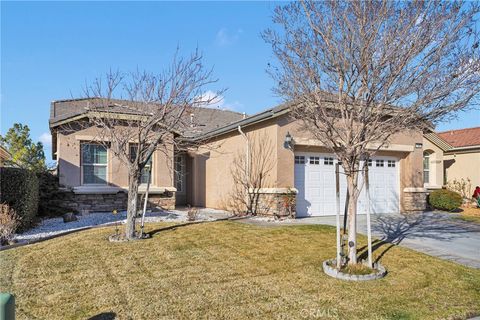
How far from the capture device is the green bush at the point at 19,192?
9.95 m

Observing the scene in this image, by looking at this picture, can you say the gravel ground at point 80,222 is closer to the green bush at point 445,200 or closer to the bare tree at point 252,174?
the bare tree at point 252,174

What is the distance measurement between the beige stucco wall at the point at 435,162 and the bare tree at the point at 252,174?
401 inches

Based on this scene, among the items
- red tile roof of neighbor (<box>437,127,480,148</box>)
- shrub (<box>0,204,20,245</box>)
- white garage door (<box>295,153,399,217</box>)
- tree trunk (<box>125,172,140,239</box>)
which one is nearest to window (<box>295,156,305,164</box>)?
white garage door (<box>295,153,399,217</box>)

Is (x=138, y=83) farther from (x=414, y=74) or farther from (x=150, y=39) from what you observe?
(x=414, y=74)

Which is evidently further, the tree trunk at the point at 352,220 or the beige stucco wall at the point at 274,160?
the beige stucco wall at the point at 274,160

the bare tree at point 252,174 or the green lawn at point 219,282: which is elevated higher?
the bare tree at point 252,174

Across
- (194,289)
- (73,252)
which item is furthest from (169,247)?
(194,289)

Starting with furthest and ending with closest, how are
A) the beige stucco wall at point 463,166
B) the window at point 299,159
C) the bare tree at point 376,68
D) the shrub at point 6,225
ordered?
1. the beige stucco wall at point 463,166
2. the window at point 299,159
3. the shrub at point 6,225
4. the bare tree at point 376,68

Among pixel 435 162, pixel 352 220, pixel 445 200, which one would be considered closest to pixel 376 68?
pixel 352 220

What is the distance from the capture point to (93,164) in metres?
15.0

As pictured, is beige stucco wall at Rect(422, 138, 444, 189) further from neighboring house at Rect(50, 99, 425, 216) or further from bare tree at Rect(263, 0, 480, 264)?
bare tree at Rect(263, 0, 480, 264)

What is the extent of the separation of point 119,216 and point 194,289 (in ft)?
27.9

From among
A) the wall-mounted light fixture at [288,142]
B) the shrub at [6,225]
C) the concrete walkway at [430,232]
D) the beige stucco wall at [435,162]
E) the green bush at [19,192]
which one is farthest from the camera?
the beige stucco wall at [435,162]

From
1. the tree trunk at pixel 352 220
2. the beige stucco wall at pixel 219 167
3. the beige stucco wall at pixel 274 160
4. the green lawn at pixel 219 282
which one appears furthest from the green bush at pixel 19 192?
the tree trunk at pixel 352 220
